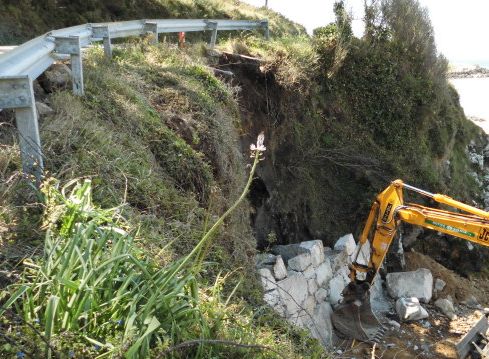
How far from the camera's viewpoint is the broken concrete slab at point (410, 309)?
9.37 metres

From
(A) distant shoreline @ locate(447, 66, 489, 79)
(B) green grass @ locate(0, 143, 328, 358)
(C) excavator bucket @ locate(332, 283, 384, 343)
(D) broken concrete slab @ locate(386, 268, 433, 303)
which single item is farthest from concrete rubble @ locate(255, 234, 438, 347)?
(A) distant shoreline @ locate(447, 66, 489, 79)

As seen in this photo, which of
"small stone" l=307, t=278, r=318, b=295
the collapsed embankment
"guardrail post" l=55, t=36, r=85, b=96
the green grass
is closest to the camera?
the green grass

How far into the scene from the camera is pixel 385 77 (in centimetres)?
1183

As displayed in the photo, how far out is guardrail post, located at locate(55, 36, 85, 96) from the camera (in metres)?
5.09

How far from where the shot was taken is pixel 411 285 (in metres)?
10.2

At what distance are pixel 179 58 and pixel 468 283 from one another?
26.7ft

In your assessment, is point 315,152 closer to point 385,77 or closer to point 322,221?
point 322,221

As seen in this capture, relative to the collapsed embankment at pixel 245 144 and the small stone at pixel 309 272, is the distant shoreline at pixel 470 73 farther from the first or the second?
the small stone at pixel 309 272

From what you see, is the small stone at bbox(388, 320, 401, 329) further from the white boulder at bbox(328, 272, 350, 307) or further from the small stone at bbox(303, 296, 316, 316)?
the small stone at bbox(303, 296, 316, 316)

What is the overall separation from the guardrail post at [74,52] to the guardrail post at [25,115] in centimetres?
183

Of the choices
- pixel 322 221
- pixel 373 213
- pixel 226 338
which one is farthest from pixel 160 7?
pixel 226 338

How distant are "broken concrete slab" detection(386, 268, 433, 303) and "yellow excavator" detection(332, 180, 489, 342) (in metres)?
1.47

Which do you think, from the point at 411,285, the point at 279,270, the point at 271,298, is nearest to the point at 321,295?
the point at 279,270

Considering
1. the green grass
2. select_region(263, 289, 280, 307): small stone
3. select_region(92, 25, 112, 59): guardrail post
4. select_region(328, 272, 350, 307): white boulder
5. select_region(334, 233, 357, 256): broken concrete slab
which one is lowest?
select_region(328, 272, 350, 307): white boulder
